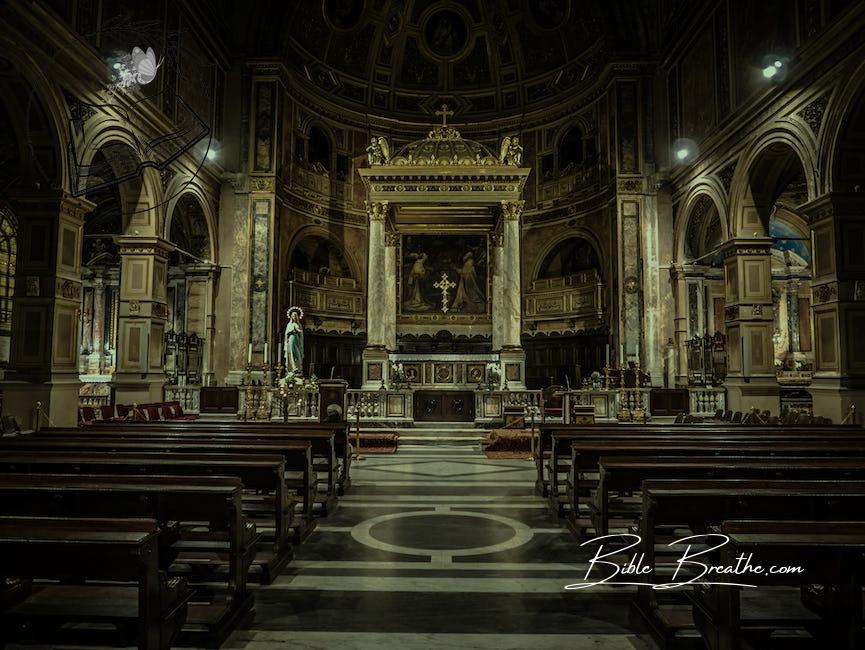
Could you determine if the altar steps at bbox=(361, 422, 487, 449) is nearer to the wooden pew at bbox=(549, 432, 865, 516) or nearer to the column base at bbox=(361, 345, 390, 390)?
the column base at bbox=(361, 345, 390, 390)

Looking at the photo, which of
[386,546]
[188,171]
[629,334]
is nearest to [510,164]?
[629,334]

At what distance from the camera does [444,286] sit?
2189cm

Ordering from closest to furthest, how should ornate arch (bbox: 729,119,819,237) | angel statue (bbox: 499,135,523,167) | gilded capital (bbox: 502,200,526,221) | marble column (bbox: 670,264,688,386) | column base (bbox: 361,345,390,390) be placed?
ornate arch (bbox: 729,119,819,237) → column base (bbox: 361,345,390,390) → gilded capital (bbox: 502,200,526,221) → angel statue (bbox: 499,135,523,167) → marble column (bbox: 670,264,688,386)

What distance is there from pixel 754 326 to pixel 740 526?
12555mm

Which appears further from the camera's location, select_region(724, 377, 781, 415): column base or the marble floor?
select_region(724, 377, 781, 415): column base

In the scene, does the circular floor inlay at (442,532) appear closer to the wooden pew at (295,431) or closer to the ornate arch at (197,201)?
the wooden pew at (295,431)

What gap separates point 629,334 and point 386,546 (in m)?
13.9

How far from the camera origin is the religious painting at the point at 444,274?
2219 cm

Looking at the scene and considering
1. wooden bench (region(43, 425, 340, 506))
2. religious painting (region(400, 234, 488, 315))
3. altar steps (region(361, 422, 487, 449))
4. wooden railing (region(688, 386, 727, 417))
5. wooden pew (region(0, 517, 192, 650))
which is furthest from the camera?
religious painting (region(400, 234, 488, 315))

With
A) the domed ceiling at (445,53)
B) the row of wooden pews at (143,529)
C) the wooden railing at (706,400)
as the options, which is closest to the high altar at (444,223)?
the wooden railing at (706,400)

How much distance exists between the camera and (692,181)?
52.9ft

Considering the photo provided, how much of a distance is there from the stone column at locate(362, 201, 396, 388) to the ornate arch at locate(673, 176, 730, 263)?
322 inches

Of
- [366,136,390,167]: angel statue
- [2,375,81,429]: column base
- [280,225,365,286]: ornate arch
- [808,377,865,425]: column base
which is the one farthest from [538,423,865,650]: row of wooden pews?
[280,225,365,286]: ornate arch

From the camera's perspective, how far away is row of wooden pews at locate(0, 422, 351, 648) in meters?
2.32
